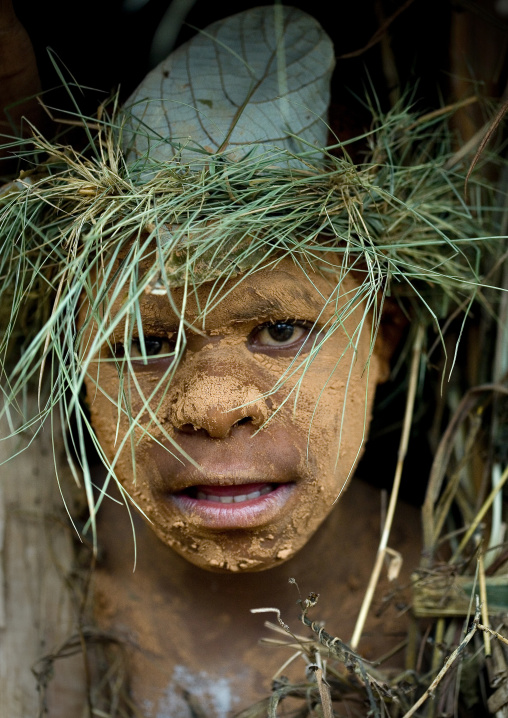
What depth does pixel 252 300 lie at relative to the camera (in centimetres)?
97

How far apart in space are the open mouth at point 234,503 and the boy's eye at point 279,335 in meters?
0.18

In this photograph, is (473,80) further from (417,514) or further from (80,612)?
(80,612)

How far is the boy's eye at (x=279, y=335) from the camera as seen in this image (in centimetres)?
101

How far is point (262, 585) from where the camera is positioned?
1181mm

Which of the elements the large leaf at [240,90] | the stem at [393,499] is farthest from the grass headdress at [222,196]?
the stem at [393,499]

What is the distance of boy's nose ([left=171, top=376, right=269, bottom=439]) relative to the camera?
0.93 metres

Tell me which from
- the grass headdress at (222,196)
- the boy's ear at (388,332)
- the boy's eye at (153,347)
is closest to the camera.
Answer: the grass headdress at (222,196)

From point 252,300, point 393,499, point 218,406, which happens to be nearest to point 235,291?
point 252,300

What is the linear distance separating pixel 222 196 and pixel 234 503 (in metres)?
0.39

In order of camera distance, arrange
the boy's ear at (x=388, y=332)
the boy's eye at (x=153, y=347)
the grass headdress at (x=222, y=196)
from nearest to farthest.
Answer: the grass headdress at (x=222, y=196), the boy's eye at (x=153, y=347), the boy's ear at (x=388, y=332)

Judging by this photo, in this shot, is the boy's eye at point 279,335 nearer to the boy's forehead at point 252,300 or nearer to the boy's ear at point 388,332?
the boy's forehead at point 252,300

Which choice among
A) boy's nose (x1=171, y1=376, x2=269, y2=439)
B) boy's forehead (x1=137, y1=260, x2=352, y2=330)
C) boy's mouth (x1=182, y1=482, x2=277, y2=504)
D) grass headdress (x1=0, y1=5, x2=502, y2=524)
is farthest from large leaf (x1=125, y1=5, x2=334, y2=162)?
boy's mouth (x1=182, y1=482, x2=277, y2=504)

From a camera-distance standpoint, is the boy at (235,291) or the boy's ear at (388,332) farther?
the boy's ear at (388,332)

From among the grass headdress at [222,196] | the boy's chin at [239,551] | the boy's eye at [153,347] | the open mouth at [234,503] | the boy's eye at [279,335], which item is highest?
the grass headdress at [222,196]
